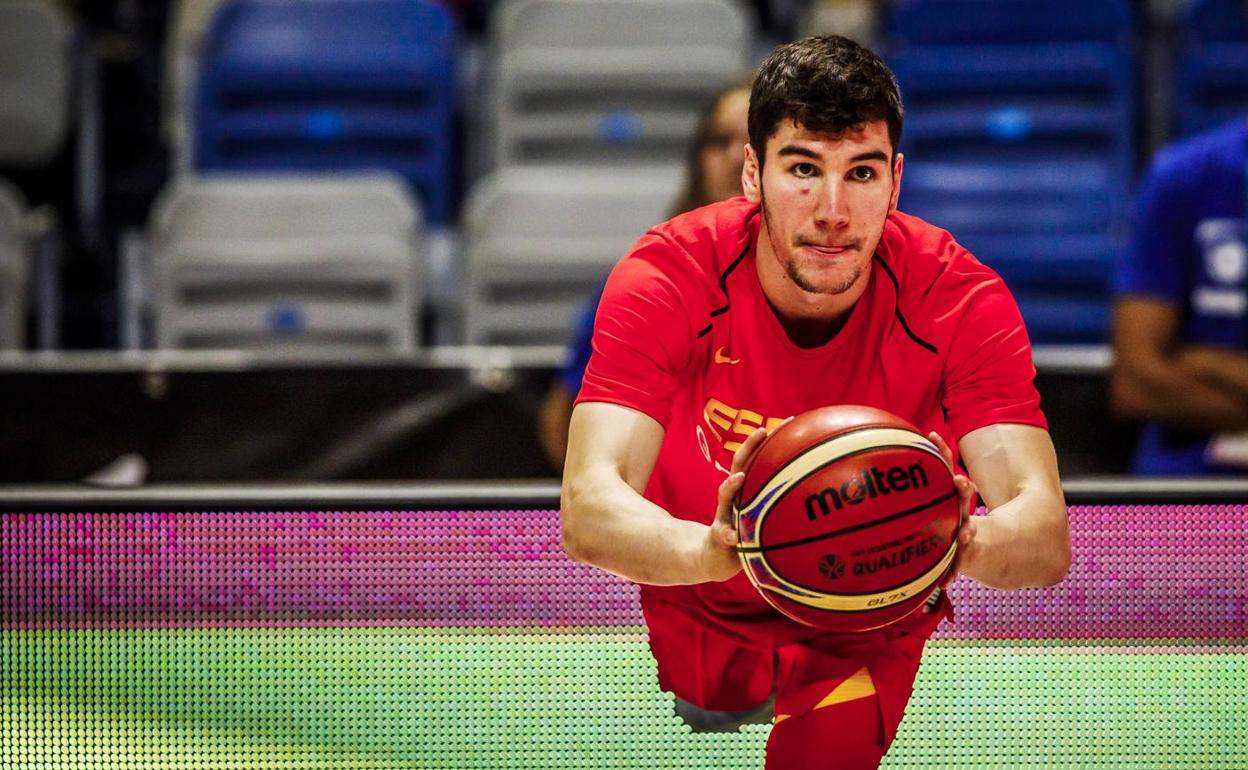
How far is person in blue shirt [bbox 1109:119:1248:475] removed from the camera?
13.0ft

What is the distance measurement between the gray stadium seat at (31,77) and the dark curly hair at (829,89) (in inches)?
184

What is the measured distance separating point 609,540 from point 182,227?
359cm

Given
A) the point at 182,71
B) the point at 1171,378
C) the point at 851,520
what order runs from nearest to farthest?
1. the point at 851,520
2. the point at 1171,378
3. the point at 182,71

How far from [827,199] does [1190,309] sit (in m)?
2.47

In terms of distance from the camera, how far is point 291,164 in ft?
19.6

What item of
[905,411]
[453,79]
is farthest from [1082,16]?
[905,411]

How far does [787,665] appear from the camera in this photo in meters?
2.27

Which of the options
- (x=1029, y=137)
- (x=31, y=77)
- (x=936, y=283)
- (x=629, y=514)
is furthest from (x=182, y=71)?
(x=629, y=514)

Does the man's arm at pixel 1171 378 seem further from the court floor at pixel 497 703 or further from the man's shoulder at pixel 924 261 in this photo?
the man's shoulder at pixel 924 261

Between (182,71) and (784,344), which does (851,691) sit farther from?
(182,71)

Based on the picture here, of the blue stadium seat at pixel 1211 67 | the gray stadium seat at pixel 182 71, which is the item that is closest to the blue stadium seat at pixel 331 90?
the gray stadium seat at pixel 182 71

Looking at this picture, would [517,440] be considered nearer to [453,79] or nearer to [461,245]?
[461,245]

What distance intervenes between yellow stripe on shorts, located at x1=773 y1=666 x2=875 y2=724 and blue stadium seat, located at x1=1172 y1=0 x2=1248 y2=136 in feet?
13.0

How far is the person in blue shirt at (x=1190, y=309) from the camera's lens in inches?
156
